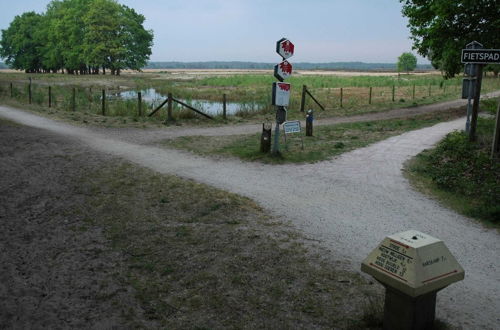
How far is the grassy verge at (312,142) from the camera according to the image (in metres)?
12.2

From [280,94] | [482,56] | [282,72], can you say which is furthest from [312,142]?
[482,56]

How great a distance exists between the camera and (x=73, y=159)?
37.4 feet

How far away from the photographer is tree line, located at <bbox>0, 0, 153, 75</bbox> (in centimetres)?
6738

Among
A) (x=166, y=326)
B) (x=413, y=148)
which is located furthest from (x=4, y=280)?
(x=413, y=148)

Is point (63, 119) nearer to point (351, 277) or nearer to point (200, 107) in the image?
point (200, 107)

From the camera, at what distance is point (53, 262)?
234 inches

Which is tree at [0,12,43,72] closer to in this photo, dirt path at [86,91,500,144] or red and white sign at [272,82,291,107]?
dirt path at [86,91,500,144]

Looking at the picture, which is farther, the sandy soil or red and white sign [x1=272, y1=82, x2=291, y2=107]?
red and white sign [x1=272, y1=82, x2=291, y2=107]

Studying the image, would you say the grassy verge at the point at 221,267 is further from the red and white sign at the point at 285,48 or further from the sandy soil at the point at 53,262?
the red and white sign at the point at 285,48

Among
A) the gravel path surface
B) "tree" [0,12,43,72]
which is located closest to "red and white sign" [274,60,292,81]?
the gravel path surface

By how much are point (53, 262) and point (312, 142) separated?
983cm

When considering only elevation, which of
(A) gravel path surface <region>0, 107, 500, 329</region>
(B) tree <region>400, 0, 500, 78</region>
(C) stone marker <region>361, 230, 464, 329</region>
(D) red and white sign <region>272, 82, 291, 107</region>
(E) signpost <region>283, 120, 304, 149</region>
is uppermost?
(B) tree <region>400, 0, 500, 78</region>

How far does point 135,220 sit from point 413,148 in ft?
28.9

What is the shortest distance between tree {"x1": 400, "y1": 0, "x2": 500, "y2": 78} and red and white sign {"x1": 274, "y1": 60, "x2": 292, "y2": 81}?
9.96 metres
